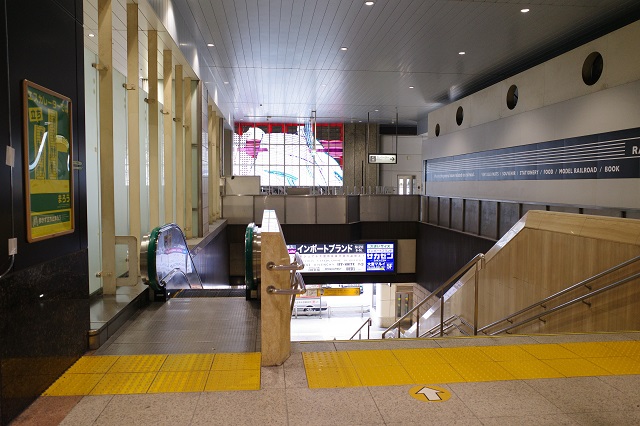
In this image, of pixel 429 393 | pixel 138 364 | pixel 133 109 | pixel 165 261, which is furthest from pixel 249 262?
pixel 429 393

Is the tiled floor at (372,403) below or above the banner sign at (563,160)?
below

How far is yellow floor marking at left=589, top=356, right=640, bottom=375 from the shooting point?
11.7 ft

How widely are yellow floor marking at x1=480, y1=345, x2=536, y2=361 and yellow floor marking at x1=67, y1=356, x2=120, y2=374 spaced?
2.79m

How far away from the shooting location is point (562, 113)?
10.3 m

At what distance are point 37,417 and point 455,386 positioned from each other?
248 centimetres

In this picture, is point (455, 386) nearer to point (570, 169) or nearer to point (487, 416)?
point (487, 416)

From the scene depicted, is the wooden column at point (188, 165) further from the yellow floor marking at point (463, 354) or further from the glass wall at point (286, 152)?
the glass wall at point (286, 152)

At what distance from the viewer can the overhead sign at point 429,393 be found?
3088 mm

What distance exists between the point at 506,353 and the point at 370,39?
7721 millimetres

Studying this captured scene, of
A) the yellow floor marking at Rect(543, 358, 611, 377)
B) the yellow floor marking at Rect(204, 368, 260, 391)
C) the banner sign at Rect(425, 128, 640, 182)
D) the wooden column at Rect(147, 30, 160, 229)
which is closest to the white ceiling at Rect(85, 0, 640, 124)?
the wooden column at Rect(147, 30, 160, 229)

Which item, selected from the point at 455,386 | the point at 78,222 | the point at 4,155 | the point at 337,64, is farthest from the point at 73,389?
the point at 337,64

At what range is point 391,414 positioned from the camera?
2887mm

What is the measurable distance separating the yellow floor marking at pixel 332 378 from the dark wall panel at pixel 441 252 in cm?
880

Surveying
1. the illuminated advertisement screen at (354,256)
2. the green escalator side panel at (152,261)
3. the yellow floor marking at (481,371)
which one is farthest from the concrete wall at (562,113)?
the green escalator side panel at (152,261)
